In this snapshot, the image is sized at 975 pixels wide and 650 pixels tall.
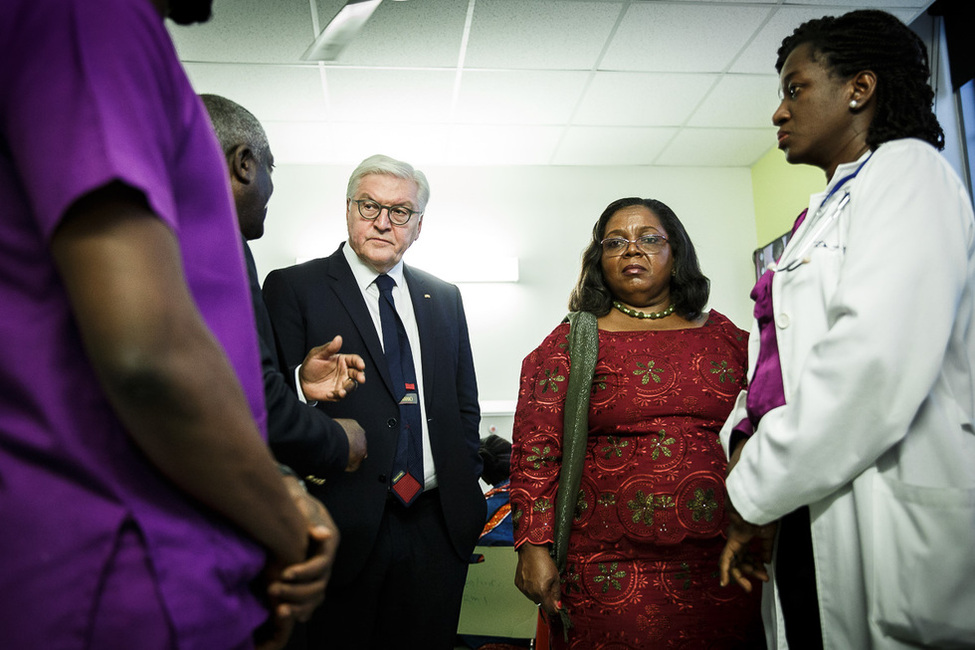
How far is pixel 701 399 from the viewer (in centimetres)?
172

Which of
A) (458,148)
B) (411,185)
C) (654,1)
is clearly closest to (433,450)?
(411,185)

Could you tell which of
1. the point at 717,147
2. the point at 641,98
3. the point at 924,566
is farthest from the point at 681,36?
the point at 924,566

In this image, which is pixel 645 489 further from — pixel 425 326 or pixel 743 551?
pixel 425 326

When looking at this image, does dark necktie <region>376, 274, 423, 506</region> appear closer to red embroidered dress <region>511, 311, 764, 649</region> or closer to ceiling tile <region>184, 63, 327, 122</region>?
red embroidered dress <region>511, 311, 764, 649</region>

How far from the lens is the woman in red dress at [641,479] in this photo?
5.20 feet

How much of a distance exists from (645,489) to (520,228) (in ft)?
11.5

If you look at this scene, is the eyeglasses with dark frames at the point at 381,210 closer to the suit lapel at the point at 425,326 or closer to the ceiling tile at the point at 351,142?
the suit lapel at the point at 425,326

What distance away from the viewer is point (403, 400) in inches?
78.0

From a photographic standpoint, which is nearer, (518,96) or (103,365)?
(103,365)

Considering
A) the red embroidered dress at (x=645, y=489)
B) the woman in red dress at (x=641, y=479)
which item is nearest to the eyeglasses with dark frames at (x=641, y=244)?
the woman in red dress at (x=641, y=479)

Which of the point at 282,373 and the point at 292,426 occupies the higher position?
the point at 282,373

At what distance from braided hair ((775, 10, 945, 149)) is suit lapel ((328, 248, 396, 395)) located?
136 cm

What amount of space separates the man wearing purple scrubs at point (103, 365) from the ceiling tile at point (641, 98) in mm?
3606

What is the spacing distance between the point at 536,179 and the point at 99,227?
15.4 feet
